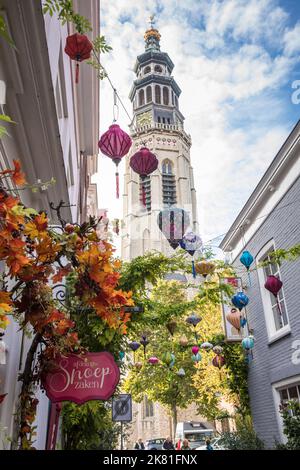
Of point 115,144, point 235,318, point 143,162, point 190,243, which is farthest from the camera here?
point 235,318

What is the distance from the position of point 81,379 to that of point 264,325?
821 cm

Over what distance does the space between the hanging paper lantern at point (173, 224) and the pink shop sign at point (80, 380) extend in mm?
5399

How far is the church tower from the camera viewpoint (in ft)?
150

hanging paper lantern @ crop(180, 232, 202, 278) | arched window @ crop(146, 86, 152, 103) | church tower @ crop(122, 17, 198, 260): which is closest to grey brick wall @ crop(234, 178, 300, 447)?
hanging paper lantern @ crop(180, 232, 202, 278)

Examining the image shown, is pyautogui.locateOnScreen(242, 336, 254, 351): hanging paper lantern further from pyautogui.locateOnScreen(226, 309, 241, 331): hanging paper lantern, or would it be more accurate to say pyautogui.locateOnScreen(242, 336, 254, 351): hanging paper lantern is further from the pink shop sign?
the pink shop sign

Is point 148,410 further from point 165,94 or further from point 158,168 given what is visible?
point 165,94

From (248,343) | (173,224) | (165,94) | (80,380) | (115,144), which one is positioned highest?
(165,94)

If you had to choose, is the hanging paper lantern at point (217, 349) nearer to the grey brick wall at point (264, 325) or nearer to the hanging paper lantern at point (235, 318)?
the grey brick wall at point (264, 325)

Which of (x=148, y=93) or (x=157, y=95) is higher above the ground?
(x=148, y=93)

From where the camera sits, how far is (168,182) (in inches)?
1970

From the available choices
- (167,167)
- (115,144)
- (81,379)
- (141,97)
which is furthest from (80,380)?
(141,97)

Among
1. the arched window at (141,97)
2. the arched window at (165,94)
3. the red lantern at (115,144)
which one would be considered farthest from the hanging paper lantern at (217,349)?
the arched window at (141,97)

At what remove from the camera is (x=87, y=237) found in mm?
2625

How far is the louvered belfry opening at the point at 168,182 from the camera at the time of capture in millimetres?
48206
